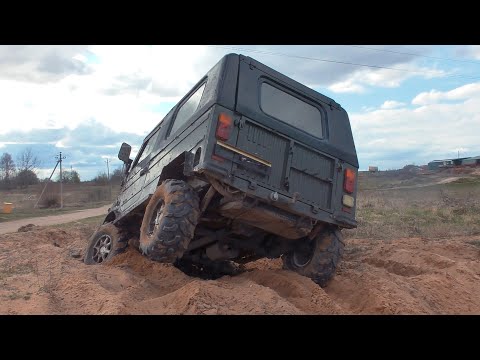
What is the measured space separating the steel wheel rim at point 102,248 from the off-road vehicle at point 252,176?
0.97 meters

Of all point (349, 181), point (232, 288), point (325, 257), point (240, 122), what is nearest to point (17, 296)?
point (232, 288)

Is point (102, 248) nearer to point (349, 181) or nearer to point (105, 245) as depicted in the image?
point (105, 245)

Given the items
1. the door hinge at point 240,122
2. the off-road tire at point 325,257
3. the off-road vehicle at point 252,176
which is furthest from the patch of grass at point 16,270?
the off-road tire at point 325,257

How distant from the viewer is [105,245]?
747 centimetres

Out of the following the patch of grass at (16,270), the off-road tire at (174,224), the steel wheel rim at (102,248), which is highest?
the off-road tire at (174,224)

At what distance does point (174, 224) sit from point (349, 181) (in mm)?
2261

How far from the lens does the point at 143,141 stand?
8977 millimetres

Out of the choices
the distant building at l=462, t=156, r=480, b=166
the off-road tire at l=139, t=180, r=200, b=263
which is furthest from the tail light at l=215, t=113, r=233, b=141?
the distant building at l=462, t=156, r=480, b=166

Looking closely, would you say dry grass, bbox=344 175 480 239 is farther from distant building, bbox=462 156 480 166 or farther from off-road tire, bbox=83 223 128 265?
distant building, bbox=462 156 480 166

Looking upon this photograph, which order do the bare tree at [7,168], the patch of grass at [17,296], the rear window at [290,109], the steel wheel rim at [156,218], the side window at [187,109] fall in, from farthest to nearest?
1. the bare tree at [7,168]
2. the side window at [187,109]
3. the rear window at [290,109]
4. the steel wheel rim at [156,218]
5. the patch of grass at [17,296]

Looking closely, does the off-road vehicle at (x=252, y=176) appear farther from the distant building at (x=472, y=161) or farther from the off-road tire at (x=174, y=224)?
the distant building at (x=472, y=161)

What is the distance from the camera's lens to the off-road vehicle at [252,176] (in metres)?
4.92
